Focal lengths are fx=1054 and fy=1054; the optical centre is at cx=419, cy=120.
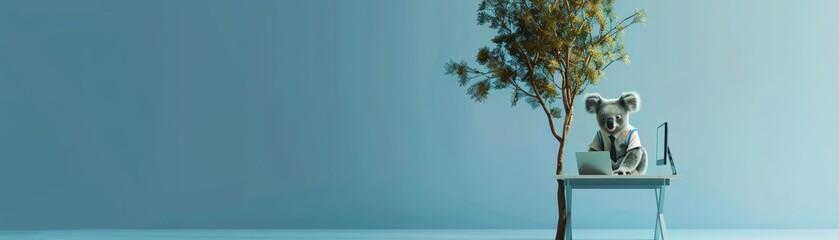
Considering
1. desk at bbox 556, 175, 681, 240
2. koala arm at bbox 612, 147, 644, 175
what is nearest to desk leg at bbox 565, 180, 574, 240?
desk at bbox 556, 175, 681, 240

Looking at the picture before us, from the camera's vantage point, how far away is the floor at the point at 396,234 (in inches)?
314

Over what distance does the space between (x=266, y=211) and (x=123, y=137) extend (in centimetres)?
144

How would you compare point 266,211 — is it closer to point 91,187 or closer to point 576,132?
point 91,187

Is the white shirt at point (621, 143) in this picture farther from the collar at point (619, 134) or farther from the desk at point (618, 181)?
the desk at point (618, 181)

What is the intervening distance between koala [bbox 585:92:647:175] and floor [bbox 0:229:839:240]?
1464 mm

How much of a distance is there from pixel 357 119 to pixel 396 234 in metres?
1.39

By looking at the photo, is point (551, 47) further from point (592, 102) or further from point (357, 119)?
point (357, 119)

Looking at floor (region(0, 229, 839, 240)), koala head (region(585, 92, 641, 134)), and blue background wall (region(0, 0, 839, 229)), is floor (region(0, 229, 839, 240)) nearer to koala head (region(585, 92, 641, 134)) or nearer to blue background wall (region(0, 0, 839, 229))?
blue background wall (region(0, 0, 839, 229))

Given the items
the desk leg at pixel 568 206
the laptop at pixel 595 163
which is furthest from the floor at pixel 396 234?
the laptop at pixel 595 163

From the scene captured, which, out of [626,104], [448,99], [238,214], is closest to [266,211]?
[238,214]

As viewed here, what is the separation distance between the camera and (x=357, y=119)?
9297mm

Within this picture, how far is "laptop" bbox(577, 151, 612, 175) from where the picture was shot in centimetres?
598

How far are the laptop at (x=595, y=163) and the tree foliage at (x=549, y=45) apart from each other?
73cm

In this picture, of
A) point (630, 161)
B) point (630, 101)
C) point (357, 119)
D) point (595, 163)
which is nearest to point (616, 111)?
→ point (630, 101)
